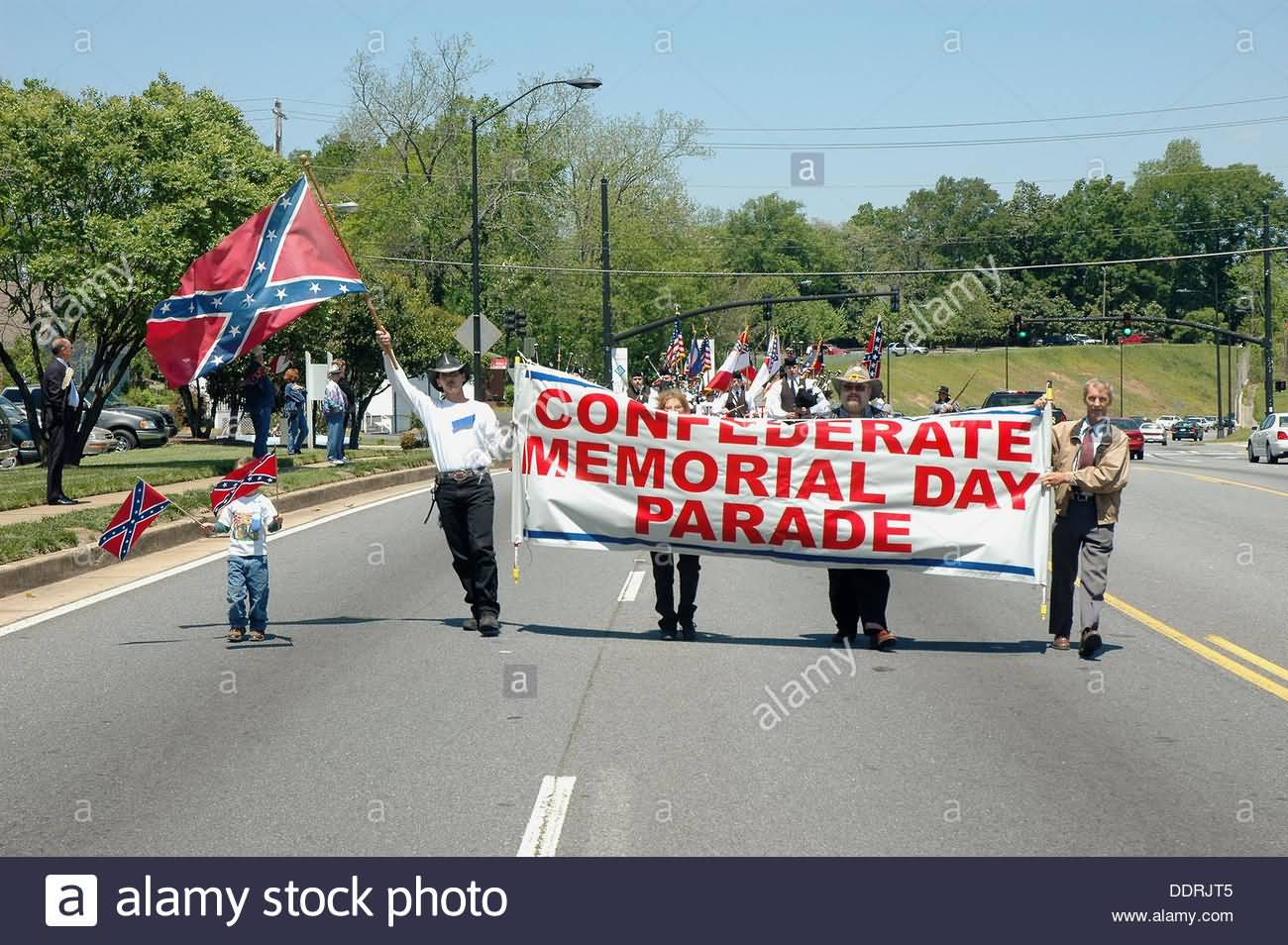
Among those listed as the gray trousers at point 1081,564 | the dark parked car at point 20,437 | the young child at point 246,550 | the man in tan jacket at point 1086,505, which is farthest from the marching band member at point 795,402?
the dark parked car at point 20,437

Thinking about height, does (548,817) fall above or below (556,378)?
below

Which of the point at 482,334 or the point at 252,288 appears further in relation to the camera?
the point at 482,334

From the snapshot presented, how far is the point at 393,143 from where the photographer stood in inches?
2783

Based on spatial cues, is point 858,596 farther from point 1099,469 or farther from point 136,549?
point 136,549

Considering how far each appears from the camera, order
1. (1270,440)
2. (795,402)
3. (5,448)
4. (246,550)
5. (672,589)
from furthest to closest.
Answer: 1. (1270,440)
2. (5,448)
3. (795,402)
4. (672,589)
5. (246,550)

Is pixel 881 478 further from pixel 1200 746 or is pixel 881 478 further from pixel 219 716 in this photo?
pixel 219 716

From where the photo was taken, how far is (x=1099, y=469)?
435 inches

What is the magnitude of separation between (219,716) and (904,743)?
3734 millimetres

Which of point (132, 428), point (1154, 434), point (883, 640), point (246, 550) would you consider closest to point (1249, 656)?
point (883, 640)

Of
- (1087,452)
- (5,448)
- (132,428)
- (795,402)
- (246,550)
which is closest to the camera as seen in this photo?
(1087,452)

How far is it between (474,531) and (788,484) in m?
2.31

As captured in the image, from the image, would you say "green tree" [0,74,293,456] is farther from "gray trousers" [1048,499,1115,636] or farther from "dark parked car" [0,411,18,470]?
"gray trousers" [1048,499,1115,636]

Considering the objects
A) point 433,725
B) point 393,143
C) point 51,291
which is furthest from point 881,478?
point 393,143

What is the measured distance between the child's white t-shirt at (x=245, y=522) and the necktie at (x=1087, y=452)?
5.55 metres
